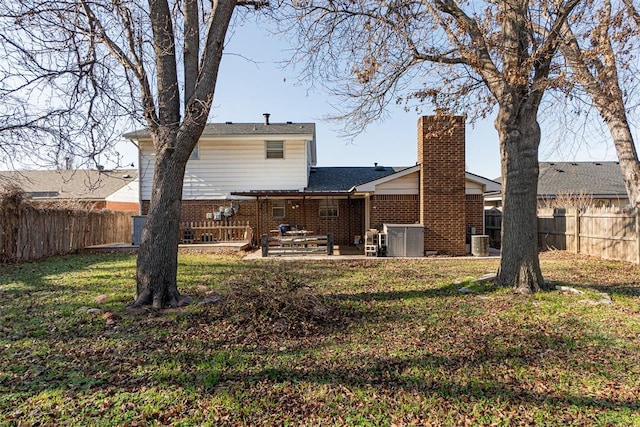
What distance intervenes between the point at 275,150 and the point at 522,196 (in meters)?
11.8

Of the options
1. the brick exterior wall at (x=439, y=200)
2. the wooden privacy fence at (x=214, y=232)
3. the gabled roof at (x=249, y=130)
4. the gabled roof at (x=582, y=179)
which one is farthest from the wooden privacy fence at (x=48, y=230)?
the gabled roof at (x=582, y=179)

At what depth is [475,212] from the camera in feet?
44.3

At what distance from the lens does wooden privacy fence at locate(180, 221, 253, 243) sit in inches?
646

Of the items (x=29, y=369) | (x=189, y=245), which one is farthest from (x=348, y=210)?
(x=29, y=369)

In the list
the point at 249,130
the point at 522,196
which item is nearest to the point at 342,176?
the point at 249,130

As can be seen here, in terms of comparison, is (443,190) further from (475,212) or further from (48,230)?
(48,230)

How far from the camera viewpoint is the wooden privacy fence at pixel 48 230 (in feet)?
36.5

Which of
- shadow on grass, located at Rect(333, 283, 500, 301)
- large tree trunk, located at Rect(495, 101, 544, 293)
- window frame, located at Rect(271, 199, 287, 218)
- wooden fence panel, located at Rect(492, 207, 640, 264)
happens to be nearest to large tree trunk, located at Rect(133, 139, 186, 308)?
shadow on grass, located at Rect(333, 283, 500, 301)

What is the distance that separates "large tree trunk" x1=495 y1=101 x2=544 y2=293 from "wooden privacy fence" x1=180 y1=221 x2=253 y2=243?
1176 centimetres

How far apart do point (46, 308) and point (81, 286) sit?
1.73 metres

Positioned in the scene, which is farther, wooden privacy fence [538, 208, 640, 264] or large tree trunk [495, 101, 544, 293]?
wooden privacy fence [538, 208, 640, 264]

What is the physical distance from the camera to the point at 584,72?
6906 millimetres

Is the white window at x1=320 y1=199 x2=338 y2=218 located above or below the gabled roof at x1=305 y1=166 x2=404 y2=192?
below

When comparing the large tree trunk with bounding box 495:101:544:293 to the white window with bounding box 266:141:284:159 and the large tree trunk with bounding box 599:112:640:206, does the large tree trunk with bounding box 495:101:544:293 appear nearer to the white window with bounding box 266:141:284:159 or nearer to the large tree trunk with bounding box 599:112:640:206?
the large tree trunk with bounding box 599:112:640:206
